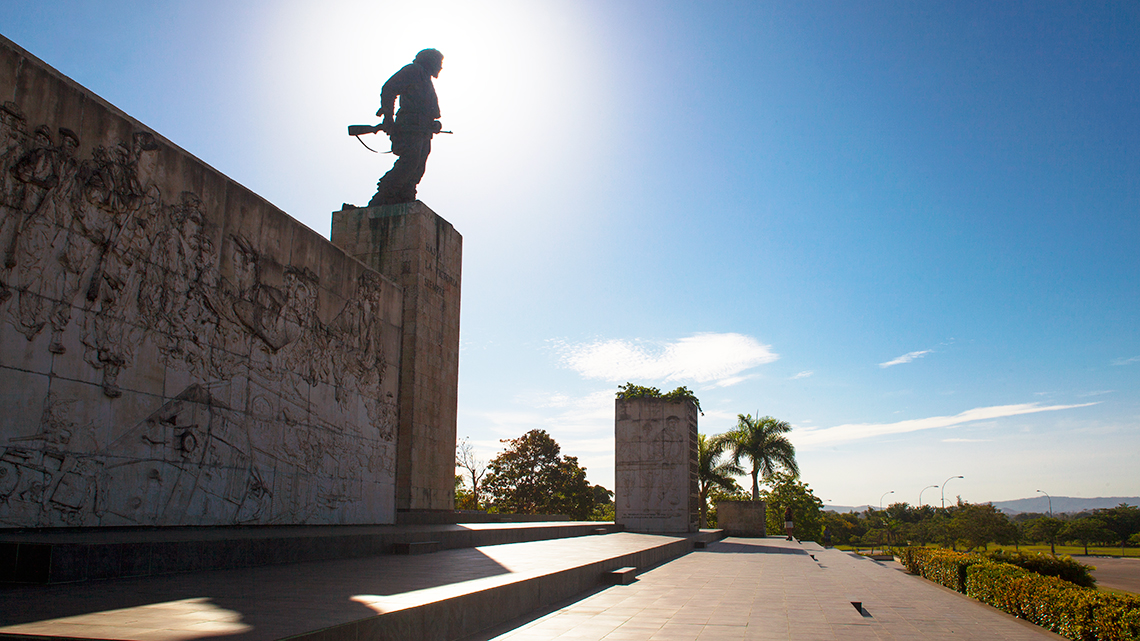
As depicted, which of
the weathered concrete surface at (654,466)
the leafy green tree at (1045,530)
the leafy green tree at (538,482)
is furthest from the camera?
the leafy green tree at (1045,530)

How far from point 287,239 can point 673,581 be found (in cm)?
669

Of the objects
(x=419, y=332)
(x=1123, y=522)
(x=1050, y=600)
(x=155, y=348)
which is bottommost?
(x=1123, y=522)

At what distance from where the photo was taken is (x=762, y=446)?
33469 millimetres

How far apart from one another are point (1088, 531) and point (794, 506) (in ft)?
99.3

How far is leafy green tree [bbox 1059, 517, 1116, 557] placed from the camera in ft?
167

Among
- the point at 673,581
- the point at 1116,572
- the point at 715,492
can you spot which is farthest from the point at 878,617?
the point at 1116,572

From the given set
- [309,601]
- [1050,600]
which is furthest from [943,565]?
[309,601]

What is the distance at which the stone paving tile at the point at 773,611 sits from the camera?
5.65 metres

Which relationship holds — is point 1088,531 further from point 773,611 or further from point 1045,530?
point 773,611

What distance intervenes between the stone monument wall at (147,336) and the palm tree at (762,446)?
83.9ft

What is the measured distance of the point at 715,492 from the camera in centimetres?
3434

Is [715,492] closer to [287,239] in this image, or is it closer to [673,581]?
[673,581]

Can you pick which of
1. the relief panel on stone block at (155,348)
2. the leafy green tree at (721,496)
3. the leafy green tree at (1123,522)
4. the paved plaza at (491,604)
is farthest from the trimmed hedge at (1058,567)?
the leafy green tree at (1123,522)

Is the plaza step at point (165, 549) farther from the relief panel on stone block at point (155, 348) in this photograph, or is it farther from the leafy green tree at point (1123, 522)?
the leafy green tree at point (1123, 522)
